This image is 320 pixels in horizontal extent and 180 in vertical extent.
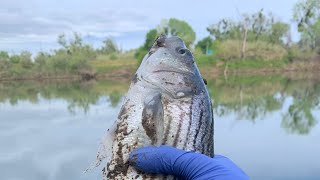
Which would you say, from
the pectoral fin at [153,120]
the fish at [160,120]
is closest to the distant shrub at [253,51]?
the fish at [160,120]

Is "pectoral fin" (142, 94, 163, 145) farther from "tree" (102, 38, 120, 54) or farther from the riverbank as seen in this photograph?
"tree" (102, 38, 120, 54)

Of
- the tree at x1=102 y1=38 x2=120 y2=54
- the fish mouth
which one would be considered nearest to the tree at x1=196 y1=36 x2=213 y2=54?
the tree at x1=102 y1=38 x2=120 y2=54

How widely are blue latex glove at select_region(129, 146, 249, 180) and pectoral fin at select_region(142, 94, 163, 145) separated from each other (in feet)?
0.20

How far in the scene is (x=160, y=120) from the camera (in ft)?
6.82

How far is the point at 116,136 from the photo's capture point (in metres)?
2.15

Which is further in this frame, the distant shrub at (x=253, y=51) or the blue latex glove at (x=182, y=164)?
the distant shrub at (x=253, y=51)

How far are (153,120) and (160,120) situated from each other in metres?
0.03

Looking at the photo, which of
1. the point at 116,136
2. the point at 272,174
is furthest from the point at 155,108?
the point at 272,174

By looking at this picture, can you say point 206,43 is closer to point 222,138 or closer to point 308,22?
point 308,22

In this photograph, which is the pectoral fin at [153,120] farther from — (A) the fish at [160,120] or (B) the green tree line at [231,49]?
(B) the green tree line at [231,49]

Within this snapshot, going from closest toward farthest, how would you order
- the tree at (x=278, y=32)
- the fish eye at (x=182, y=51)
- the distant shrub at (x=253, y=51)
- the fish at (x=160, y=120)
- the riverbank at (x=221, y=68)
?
the fish at (x=160, y=120), the fish eye at (x=182, y=51), the riverbank at (x=221, y=68), the distant shrub at (x=253, y=51), the tree at (x=278, y=32)

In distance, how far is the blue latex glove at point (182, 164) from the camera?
6.10ft

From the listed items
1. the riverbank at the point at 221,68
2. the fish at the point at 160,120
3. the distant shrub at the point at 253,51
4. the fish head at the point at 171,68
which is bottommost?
the riverbank at the point at 221,68

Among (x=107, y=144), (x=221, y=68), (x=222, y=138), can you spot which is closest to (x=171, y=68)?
(x=107, y=144)
